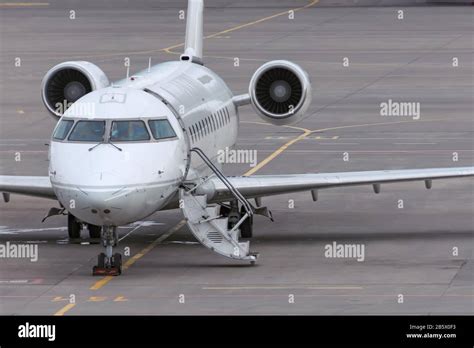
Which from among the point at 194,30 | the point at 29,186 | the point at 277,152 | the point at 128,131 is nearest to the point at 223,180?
the point at 128,131

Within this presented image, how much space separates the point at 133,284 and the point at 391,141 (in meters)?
22.1

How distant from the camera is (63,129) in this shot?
2892 cm

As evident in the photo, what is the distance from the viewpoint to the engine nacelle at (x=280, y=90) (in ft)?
113

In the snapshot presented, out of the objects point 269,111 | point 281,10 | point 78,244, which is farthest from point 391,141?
point 281,10

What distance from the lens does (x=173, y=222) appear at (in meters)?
34.7

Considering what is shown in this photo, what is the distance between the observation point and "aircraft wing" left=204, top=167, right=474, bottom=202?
31.6 metres

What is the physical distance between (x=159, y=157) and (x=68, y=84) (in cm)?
634

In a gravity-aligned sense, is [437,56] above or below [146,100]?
above

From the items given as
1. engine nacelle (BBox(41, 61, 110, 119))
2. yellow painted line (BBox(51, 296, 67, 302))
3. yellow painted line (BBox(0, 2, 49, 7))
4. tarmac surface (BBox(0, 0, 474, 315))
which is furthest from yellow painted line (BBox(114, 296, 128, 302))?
yellow painted line (BBox(0, 2, 49, 7))

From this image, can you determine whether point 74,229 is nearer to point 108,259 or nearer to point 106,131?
point 108,259

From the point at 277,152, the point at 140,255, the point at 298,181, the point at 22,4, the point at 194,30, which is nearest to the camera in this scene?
the point at 140,255

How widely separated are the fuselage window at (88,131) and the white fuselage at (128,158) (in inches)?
3.0

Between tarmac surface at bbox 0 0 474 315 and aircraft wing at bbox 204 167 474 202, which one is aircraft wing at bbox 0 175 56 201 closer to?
tarmac surface at bbox 0 0 474 315

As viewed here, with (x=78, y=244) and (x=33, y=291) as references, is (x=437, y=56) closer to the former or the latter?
(x=78, y=244)
